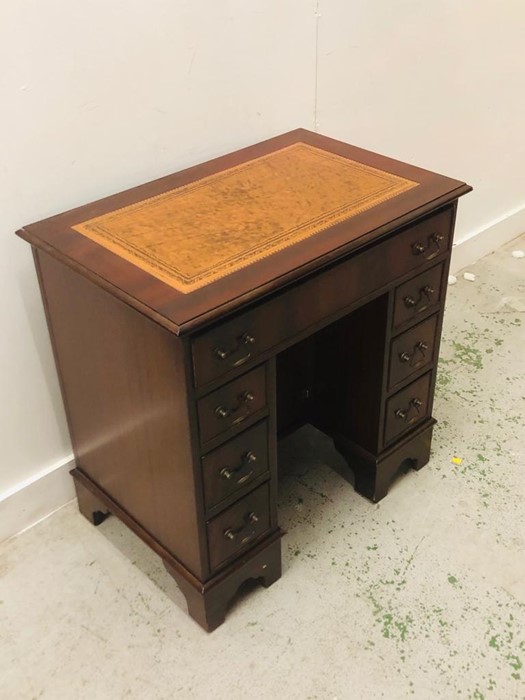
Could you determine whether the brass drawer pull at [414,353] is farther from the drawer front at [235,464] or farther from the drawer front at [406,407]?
the drawer front at [235,464]

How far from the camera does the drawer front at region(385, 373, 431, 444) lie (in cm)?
173

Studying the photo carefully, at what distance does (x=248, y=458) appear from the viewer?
141 centimetres

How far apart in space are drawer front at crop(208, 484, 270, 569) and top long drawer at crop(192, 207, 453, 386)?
316mm

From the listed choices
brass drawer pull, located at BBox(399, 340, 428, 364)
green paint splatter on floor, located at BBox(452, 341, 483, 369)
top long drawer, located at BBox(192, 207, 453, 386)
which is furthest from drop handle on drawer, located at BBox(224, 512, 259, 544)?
green paint splatter on floor, located at BBox(452, 341, 483, 369)

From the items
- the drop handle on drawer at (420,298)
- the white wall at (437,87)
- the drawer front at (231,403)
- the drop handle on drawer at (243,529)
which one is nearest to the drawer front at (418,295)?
the drop handle on drawer at (420,298)

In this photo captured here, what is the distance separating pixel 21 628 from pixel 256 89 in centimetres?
124

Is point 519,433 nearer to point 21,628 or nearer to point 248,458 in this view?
point 248,458

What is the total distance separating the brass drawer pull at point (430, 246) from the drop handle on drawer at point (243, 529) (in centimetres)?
60

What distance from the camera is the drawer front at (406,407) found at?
5.66 ft

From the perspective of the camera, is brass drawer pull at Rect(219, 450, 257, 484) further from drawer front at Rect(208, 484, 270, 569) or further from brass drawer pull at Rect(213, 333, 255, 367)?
brass drawer pull at Rect(213, 333, 255, 367)

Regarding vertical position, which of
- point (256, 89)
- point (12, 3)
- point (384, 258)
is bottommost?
point (384, 258)

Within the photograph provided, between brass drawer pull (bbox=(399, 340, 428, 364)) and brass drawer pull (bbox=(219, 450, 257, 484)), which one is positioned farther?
brass drawer pull (bbox=(399, 340, 428, 364))

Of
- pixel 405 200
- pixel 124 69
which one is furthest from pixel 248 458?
pixel 124 69

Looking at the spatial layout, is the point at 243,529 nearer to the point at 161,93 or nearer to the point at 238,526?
the point at 238,526
